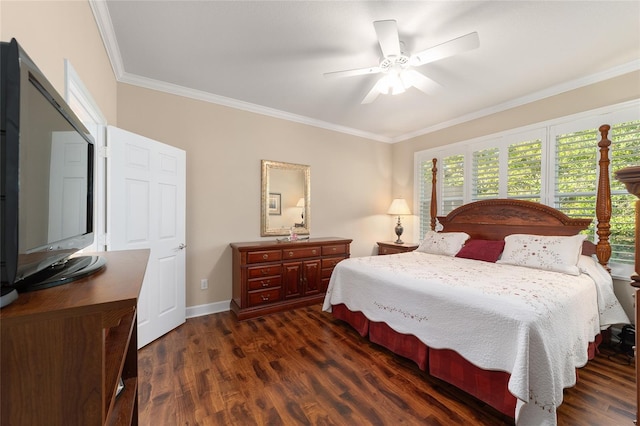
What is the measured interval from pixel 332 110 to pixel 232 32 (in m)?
1.78

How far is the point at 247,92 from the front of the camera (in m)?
3.12

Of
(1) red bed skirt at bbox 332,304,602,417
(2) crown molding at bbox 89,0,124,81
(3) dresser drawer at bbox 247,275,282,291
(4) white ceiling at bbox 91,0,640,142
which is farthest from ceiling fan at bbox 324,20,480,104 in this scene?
(3) dresser drawer at bbox 247,275,282,291

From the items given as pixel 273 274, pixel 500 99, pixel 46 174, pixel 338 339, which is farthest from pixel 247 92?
pixel 500 99

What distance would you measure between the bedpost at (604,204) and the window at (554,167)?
0.48 feet

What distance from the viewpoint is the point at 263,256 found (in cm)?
318

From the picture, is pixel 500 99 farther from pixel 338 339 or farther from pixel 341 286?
pixel 338 339

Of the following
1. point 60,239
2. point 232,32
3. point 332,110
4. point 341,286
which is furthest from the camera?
point 332,110

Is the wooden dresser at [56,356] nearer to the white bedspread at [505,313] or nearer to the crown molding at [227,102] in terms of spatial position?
the white bedspread at [505,313]

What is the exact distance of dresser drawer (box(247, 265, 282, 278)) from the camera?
3100 millimetres

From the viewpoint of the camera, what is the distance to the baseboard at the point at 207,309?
10.2 ft

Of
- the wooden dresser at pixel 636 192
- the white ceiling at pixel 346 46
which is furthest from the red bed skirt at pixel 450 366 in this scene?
the white ceiling at pixel 346 46

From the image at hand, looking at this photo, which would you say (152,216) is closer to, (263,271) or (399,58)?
(263,271)

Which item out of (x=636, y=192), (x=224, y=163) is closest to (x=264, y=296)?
(x=224, y=163)

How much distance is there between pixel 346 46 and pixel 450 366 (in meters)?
2.65
